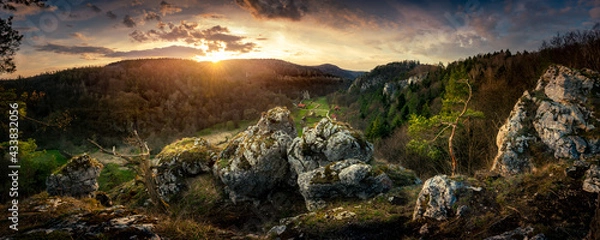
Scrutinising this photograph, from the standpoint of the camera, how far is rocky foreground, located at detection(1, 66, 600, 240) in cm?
571

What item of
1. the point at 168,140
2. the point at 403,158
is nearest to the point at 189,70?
the point at 168,140

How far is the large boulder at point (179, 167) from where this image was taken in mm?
17531

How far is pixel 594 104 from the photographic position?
32.9 ft

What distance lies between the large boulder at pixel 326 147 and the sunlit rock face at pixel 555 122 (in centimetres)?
650

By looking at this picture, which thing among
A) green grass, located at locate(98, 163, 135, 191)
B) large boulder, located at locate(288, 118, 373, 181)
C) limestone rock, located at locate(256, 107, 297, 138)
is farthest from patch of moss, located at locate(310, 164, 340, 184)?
green grass, located at locate(98, 163, 135, 191)

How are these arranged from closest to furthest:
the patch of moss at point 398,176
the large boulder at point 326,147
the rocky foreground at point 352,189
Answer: the rocky foreground at point 352,189, the patch of moss at point 398,176, the large boulder at point 326,147

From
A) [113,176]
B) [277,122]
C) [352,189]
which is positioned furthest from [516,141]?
[113,176]

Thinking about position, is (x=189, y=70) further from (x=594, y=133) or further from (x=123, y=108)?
(x=594, y=133)

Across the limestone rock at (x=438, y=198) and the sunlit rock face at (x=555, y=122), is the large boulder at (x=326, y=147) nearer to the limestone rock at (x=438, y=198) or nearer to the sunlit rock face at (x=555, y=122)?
the limestone rock at (x=438, y=198)

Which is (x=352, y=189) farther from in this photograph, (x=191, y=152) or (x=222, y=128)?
(x=222, y=128)

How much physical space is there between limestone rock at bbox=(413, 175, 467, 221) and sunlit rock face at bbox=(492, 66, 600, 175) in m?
5.63

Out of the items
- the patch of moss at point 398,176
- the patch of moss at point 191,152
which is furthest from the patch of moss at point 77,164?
the patch of moss at point 398,176

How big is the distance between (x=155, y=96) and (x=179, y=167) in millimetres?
98098

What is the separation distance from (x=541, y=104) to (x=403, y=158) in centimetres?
2424
